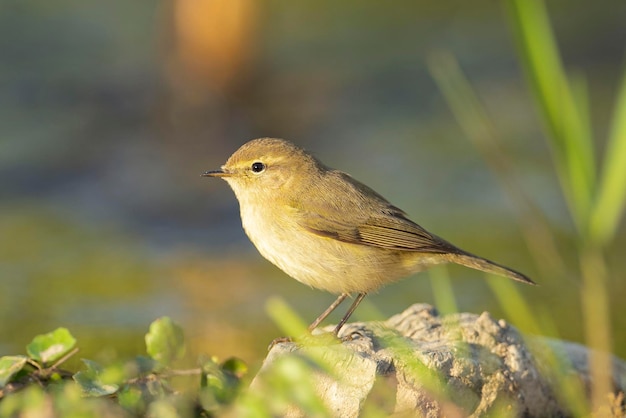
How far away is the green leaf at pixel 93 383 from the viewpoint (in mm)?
4555

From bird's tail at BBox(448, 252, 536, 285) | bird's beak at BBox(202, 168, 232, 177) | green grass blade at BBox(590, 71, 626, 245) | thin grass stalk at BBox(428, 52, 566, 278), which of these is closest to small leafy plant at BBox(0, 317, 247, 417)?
bird's beak at BBox(202, 168, 232, 177)

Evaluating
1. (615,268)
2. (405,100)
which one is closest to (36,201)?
(405,100)

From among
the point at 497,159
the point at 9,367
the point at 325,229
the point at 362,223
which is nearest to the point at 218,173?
the point at 325,229

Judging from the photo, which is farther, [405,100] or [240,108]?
[405,100]

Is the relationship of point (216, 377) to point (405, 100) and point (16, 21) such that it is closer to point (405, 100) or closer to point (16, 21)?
point (405, 100)

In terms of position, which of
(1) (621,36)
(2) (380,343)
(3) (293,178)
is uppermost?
(1) (621,36)

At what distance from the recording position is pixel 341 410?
4605 mm

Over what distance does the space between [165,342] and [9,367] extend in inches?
27.9

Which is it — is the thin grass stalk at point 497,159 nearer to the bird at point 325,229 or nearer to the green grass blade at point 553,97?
the green grass blade at point 553,97

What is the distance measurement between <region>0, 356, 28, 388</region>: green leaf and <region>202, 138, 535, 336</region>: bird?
142 centimetres

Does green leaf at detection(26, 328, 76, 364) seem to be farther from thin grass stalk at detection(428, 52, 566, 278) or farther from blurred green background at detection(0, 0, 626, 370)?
blurred green background at detection(0, 0, 626, 370)

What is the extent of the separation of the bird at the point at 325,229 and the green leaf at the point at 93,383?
1261mm

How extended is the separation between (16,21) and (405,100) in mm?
6111

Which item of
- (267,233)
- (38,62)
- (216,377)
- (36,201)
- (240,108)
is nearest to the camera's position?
(216,377)
